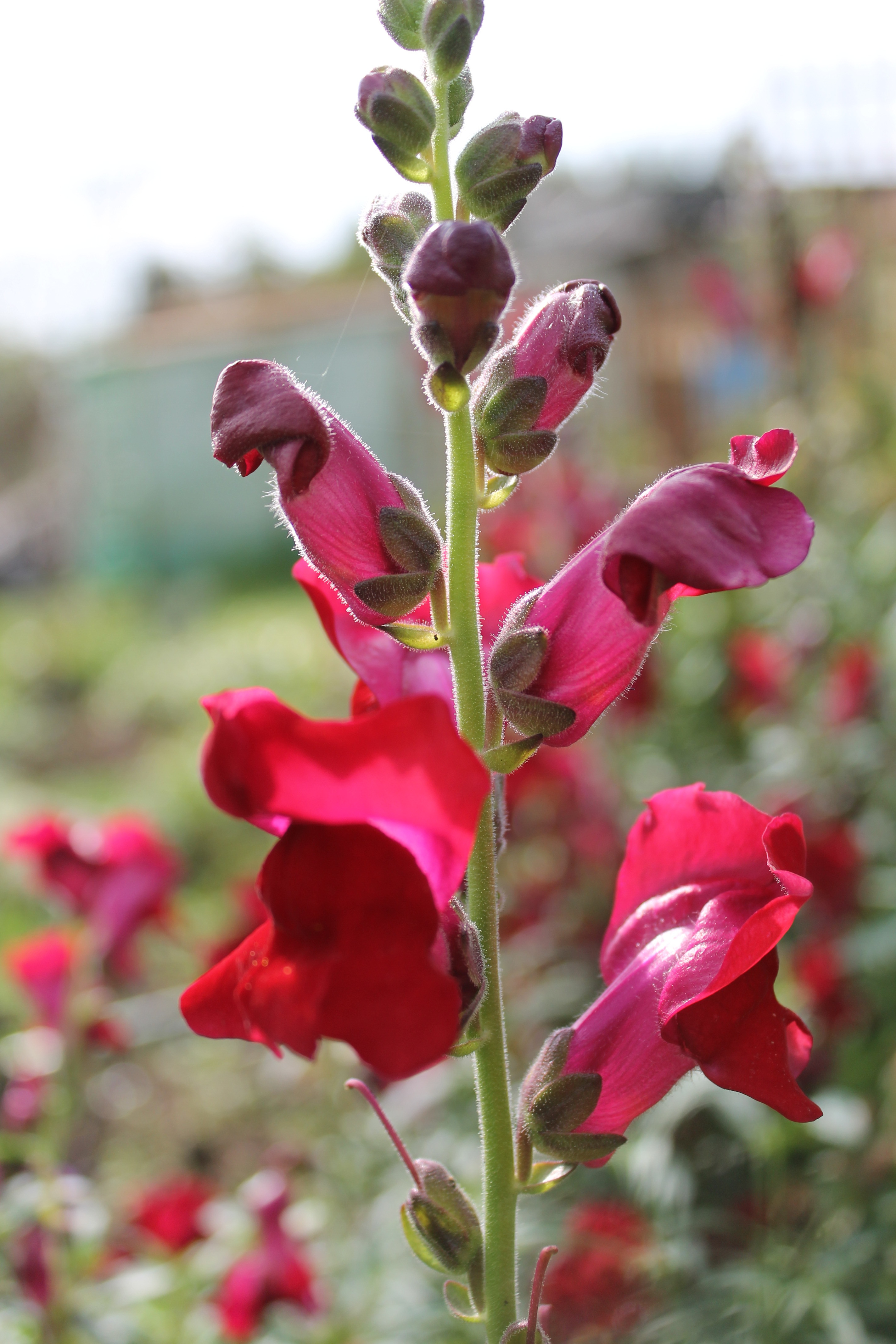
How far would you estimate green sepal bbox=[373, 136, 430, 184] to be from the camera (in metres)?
0.73

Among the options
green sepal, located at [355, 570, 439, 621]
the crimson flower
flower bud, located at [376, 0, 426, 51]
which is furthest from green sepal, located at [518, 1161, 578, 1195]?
the crimson flower

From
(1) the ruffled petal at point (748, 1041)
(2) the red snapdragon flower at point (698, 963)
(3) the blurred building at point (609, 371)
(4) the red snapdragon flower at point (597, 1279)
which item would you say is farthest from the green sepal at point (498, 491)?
(3) the blurred building at point (609, 371)

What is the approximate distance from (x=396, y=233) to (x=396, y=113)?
7 cm

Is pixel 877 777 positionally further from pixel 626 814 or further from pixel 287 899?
pixel 287 899

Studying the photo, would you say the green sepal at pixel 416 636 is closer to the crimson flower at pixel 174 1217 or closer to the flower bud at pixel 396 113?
the flower bud at pixel 396 113

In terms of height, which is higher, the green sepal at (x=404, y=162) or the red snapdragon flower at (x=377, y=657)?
the green sepal at (x=404, y=162)

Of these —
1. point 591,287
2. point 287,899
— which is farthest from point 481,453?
point 287,899

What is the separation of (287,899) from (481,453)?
308 mm

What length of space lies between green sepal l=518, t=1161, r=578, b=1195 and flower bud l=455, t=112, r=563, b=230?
596 millimetres

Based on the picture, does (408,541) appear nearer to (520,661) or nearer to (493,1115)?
(520,661)

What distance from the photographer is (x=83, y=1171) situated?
2303mm

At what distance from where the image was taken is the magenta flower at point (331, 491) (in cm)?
70

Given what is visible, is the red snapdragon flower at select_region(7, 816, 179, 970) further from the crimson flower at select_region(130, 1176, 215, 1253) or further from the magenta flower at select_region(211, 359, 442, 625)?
the magenta flower at select_region(211, 359, 442, 625)

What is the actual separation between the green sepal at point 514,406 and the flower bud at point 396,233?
0.08m
